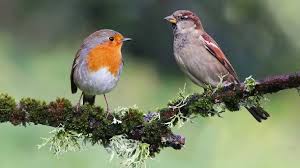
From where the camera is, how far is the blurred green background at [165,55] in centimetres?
645

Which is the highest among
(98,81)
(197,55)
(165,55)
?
(165,55)

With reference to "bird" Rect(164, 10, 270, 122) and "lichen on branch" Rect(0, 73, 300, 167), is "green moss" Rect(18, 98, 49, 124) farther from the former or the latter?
"bird" Rect(164, 10, 270, 122)

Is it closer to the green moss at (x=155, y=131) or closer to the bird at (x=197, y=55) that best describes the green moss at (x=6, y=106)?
the green moss at (x=155, y=131)

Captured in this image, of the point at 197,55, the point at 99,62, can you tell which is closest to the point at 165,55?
the point at 197,55

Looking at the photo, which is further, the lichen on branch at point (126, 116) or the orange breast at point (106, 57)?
the orange breast at point (106, 57)

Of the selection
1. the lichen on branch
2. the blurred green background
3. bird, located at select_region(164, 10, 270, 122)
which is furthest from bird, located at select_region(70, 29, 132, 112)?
the blurred green background

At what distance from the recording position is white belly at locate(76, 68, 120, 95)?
12.1 feet

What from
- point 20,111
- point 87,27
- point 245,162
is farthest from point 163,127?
point 87,27

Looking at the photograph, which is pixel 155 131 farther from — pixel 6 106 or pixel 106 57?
pixel 106 57

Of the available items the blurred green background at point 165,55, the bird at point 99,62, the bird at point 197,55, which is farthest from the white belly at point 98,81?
the blurred green background at point 165,55

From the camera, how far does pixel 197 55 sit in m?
4.15

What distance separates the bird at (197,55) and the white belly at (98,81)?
0.49 m

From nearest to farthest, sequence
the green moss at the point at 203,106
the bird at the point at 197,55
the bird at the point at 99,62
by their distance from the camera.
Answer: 1. the green moss at the point at 203,106
2. the bird at the point at 99,62
3. the bird at the point at 197,55

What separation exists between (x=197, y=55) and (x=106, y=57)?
627mm
